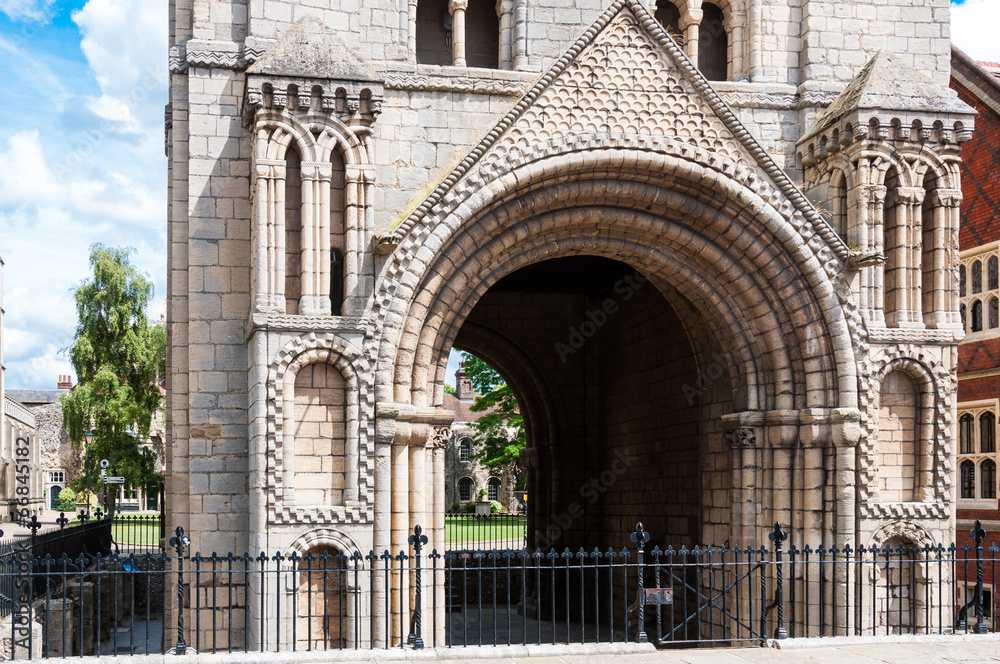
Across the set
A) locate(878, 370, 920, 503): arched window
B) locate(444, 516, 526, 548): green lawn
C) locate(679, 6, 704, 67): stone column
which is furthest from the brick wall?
locate(444, 516, 526, 548): green lawn

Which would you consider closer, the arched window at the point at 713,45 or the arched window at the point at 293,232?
the arched window at the point at 293,232

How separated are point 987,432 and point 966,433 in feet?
2.29

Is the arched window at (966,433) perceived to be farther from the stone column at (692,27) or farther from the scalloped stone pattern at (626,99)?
the stone column at (692,27)

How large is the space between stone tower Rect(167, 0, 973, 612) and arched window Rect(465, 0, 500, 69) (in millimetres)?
31

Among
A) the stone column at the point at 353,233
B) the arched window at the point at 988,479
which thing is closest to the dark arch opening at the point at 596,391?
the stone column at the point at 353,233

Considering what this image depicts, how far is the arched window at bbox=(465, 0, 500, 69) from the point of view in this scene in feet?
A: 46.2

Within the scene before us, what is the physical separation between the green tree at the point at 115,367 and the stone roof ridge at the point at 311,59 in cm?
2686

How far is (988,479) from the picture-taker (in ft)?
64.6

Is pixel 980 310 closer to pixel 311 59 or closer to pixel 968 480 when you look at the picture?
pixel 968 480

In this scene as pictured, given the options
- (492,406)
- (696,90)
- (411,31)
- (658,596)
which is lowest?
(658,596)

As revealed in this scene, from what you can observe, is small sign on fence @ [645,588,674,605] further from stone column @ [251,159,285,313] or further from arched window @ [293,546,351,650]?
stone column @ [251,159,285,313]

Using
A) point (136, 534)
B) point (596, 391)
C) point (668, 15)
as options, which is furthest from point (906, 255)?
point (136, 534)

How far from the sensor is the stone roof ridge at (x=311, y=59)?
11727mm

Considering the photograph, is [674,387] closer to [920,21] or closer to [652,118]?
[652,118]
